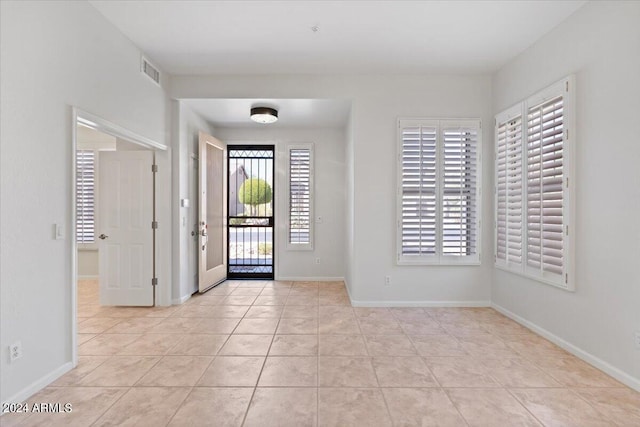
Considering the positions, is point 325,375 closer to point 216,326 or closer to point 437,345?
point 437,345

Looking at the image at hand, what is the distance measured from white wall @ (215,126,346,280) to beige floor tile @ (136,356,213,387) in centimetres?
309

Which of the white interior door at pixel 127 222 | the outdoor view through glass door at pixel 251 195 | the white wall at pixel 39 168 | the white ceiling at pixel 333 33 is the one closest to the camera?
the white wall at pixel 39 168

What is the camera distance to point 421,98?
427cm

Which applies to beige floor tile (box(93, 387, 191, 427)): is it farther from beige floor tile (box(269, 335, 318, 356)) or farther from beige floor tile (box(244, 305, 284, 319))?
beige floor tile (box(244, 305, 284, 319))

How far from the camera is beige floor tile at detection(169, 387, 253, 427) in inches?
76.7

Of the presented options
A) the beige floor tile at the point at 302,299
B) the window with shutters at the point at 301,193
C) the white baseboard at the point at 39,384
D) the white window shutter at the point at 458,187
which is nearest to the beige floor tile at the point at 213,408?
the white baseboard at the point at 39,384

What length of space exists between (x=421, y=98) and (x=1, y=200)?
4.32 meters

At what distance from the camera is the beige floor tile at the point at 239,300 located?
443cm

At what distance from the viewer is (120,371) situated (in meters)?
2.57

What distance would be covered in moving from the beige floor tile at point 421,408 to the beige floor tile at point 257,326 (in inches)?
60.8

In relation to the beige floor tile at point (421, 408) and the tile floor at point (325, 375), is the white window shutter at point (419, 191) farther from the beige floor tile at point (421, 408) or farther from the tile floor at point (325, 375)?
the beige floor tile at point (421, 408)

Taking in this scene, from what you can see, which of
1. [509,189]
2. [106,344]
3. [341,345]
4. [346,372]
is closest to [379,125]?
[509,189]

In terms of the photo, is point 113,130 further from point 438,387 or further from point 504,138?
point 504,138

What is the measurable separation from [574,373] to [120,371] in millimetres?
3659
